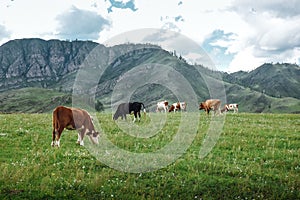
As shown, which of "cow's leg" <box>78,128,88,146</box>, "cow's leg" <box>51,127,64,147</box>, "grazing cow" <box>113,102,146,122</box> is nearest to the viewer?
"cow's leg" <box>51,127,64,147</box>

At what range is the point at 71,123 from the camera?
18750 millimetres

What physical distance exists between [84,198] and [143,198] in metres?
2.12

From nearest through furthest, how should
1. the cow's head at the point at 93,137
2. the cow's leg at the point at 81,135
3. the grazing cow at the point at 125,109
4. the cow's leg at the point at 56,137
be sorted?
the cow's leg at the point at 56,137 → the cow's leg at the point at 81,135 → the cow's head at the point at 93,137 → the grazing cow at the point at 125,109

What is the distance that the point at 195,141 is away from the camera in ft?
66.2

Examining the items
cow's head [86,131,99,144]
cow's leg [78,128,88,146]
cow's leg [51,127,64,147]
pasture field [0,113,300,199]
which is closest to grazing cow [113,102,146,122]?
cow's head [86,131,99,144]

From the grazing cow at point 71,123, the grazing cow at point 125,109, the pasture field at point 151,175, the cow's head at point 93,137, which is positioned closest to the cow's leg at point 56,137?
the grazing cow at point 71,123

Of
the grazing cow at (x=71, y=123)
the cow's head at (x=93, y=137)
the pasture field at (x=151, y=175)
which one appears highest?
the grazing cow at (x=71, y=123)

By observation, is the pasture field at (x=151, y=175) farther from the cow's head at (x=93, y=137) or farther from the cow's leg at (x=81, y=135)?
the cow's head at (x=93, y=137)

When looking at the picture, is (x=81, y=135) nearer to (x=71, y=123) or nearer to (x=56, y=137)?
(x=71, y=123)

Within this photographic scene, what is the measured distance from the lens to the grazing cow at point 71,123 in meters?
18.0

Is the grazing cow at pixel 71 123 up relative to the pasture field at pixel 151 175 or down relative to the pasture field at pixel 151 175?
up

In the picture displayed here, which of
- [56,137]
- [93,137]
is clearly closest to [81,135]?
[93,137]

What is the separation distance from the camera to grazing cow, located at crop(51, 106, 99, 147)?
1798 centimetres

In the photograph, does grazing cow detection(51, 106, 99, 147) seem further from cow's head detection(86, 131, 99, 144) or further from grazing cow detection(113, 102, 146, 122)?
grazing cow detection(113, 102, 146, 122)
